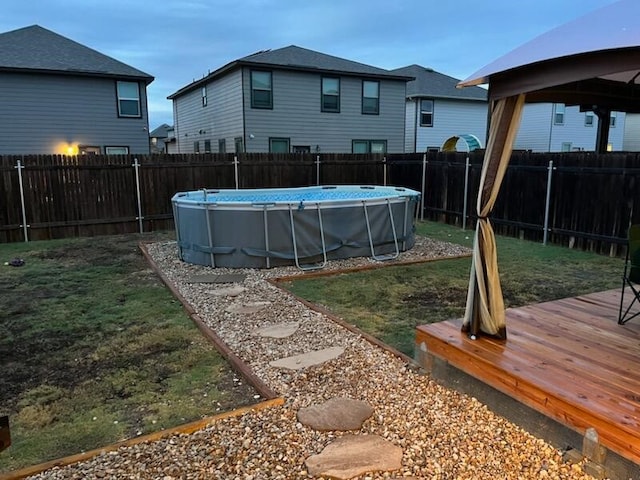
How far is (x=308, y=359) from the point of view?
3711mm

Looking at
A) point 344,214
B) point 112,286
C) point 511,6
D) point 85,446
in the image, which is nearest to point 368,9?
point 511,6

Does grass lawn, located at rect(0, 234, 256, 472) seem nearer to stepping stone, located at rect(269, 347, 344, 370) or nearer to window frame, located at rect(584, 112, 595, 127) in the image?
stepping stone, located at rect(269, 347, 344, 370)

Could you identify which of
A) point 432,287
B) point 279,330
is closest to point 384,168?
point 432,287

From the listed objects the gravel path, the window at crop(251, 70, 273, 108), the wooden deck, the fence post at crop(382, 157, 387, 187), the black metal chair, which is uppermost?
the window at crop(251, 70, 273, 108)

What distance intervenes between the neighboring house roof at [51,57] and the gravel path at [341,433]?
12.5m

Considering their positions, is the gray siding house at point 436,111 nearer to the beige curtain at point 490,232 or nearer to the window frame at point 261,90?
the window frame at point 261,90

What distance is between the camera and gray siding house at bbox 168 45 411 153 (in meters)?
15.3

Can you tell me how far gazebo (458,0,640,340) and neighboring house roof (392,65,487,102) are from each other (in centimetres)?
1774

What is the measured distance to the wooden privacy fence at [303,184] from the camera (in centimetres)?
773

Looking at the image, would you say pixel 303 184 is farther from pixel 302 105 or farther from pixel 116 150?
pixel 116 150

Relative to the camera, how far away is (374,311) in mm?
4938

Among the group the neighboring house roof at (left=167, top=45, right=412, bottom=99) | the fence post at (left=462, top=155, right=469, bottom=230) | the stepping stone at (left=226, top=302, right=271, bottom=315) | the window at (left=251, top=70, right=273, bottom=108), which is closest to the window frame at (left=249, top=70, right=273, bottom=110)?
the window at (left=251, top=70, right=273, bottom=108)

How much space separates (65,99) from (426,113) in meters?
13.9

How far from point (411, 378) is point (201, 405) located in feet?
4.77
